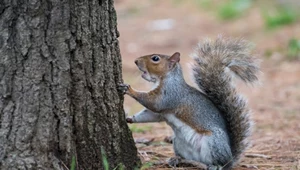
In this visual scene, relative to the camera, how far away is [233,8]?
9273 millimetres

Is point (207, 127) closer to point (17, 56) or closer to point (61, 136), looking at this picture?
point (61, 136)

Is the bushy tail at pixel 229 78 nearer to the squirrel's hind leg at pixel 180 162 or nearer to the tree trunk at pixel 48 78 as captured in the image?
the squirrel's hind leg at pixel 180 162

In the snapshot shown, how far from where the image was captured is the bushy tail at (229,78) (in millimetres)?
3293

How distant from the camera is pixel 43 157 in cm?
260

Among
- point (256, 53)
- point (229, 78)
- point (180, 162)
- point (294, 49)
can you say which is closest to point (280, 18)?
point (294, 49)

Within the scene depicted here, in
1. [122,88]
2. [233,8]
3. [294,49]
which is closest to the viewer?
[122,88]

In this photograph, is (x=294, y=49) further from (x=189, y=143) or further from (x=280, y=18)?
(x=189, y=143)

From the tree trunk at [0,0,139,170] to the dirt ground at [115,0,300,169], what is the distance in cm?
56

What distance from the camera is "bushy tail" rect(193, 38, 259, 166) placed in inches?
130

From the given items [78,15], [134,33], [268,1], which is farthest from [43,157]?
[268,1]

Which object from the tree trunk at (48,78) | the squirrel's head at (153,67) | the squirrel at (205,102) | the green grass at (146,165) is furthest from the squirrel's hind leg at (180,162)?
the tree trunk at (48,78)

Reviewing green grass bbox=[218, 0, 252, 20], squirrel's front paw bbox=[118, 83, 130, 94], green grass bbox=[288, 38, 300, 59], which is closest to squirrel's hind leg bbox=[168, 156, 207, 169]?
squirrel's front paw bbox=[118, 83, 130, 94]

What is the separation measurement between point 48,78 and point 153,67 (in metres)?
0.87

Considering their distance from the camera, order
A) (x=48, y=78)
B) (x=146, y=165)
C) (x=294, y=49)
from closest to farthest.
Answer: (x=48, y=78) → (x=146, y=165) → (x=294, y=49)
